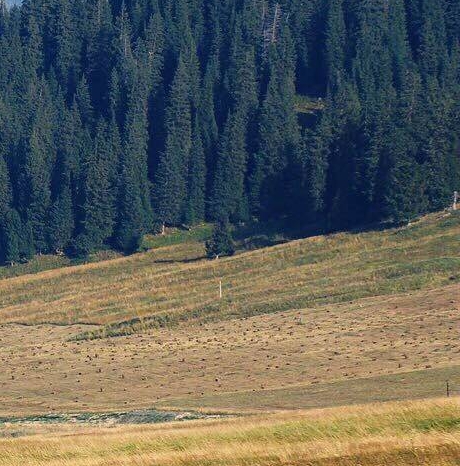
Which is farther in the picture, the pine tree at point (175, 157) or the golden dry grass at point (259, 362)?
the pine tree at point (175, 157)

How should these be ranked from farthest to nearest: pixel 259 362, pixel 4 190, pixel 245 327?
pixel 4 190, pixel 245 327, pixel 259 362

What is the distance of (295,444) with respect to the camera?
25.8m

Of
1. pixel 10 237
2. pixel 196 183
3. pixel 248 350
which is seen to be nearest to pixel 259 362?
pixel 248 350

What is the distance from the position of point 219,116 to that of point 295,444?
104068 mm

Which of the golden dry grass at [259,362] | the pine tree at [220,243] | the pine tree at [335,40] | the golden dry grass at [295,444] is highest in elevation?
the pine tree at [335,40]

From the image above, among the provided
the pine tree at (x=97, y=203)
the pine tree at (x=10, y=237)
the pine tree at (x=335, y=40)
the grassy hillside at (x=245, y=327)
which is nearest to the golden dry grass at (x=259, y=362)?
the grassy hillside at (x=245, y=327)

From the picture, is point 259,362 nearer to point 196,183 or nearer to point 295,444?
point 295,444

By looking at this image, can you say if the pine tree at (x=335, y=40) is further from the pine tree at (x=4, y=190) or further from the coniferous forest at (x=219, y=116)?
the pine tree at (x=4, y=190)

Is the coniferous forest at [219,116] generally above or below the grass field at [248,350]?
above

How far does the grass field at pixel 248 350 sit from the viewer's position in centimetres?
2683

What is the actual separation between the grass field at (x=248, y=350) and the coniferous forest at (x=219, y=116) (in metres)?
6.23

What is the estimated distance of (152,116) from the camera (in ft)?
432

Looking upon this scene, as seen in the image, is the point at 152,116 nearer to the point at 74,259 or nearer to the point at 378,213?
the point at 74,259

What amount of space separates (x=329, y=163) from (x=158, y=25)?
47348mm
